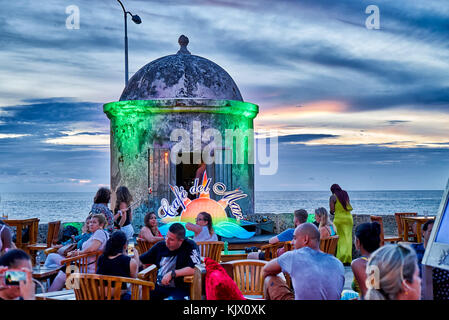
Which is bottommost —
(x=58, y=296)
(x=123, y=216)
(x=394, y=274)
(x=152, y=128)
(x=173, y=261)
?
(x=58, y=296)

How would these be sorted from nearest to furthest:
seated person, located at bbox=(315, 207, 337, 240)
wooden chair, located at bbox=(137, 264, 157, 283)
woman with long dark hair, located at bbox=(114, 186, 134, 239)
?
1. wooden chair, located at bbox=(137, 264, 157, 283)
2. seated person, located at bbox=(315, 207, 337, 240)
3. woman with long dark hair, located at bbox=(114, 186, 134, 239)

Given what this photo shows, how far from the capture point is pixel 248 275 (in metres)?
5.95

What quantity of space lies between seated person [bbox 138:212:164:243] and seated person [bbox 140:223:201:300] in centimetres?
163

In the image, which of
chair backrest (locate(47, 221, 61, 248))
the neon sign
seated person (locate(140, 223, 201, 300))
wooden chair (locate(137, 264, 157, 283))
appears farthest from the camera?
the neon sign

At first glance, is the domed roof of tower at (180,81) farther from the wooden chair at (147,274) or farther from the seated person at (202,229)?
the wooden chair at (147,274)

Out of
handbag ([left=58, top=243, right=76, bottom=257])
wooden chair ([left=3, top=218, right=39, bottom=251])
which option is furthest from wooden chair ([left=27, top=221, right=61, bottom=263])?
handbag ([left=58, top=243, right=76, bottom=257])

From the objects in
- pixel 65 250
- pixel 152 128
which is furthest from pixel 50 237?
pixel 152 128

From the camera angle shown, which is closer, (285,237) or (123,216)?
(285,237)

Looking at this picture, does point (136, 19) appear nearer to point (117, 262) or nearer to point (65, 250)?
point (65, 250)

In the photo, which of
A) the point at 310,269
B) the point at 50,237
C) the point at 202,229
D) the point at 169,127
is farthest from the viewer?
the point at 169,127

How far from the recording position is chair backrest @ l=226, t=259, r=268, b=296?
5820mm

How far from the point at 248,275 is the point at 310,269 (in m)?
1.54

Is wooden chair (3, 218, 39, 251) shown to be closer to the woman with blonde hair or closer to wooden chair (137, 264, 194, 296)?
wooden chair (137, 264, 194, 296)
